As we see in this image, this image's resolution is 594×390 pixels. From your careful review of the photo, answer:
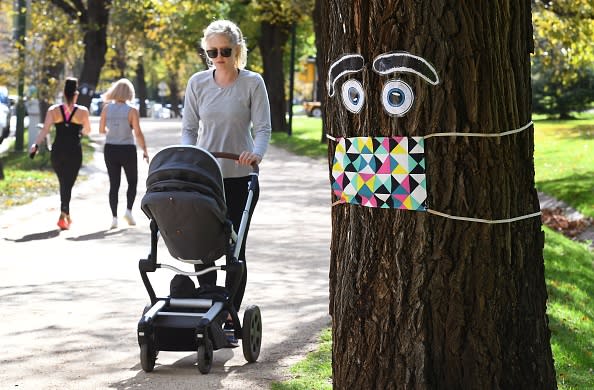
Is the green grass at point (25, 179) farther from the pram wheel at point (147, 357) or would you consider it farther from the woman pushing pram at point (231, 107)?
the pram wheel at point (147, 357)

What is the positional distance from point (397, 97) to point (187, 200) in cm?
194

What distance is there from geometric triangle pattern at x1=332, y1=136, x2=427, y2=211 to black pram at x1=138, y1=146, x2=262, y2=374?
1535mm

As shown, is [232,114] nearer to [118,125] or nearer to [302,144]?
[118,125]

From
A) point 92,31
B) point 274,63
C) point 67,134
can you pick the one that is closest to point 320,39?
point 67,134

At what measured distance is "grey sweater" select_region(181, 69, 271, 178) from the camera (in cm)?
747

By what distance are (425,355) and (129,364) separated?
256 cm

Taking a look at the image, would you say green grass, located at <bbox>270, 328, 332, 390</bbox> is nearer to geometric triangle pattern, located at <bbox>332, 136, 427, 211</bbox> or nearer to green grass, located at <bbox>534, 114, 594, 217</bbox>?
geometric triangle pattern, located at <bbox>332, 136, 427, 211</bbox>

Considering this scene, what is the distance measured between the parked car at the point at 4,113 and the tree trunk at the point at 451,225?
2065 cm

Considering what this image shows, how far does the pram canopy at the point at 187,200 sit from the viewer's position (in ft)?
21.5

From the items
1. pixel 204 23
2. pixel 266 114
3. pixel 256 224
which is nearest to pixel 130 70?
pixel 204 23

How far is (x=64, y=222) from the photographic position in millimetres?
14750

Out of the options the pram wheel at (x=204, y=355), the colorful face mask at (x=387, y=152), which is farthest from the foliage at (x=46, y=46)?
the colorful face mask at (x=387, y=152)

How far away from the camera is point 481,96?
4848 mm

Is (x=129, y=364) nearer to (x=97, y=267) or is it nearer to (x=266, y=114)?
(x=266, y=114)
